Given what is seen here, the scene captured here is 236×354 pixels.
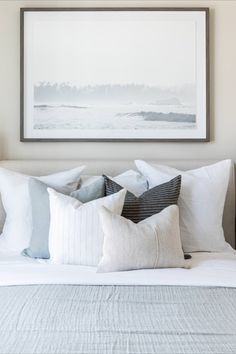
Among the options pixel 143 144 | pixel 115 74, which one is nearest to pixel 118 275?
pixel 143 144

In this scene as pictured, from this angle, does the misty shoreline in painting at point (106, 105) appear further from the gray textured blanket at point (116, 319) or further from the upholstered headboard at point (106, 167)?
the gray textured blanket at point (116, 319)

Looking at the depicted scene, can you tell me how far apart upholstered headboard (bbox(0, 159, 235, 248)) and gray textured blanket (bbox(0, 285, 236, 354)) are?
1.12 m

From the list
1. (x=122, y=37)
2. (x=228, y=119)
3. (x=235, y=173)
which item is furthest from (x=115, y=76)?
(x=235, y=173)

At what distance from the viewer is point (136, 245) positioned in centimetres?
228

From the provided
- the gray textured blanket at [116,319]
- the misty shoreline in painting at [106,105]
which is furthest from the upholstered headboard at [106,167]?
the gray textured blanket at [116,319]

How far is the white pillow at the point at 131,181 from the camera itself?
2910mm

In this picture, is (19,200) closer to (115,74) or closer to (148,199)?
(148,199)

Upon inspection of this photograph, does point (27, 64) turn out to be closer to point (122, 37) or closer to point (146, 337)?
point (122, 37)

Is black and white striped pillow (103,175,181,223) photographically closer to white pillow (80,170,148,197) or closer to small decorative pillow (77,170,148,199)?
small decorative pillow (77,170,148,199)

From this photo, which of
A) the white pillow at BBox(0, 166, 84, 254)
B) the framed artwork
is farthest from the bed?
the framed artwork

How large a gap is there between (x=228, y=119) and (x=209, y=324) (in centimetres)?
190

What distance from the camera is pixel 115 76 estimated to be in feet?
10.7

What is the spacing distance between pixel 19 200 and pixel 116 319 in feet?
4.30

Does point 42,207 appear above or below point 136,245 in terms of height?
above
